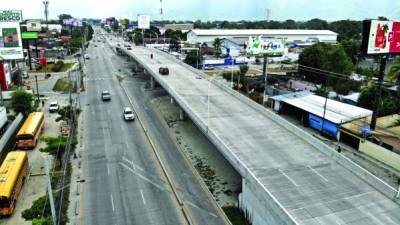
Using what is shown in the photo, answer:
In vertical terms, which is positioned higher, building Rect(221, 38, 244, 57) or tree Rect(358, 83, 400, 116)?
building Rect(221, 38, 244, 57)

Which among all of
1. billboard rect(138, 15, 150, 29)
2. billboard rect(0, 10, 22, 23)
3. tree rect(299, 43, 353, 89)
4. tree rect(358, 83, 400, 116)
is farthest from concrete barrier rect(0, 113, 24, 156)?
billboard rect(138, 15, 150, 29)

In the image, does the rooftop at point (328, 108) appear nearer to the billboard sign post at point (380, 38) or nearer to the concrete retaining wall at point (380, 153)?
the billboard sign post at point (380, 38)

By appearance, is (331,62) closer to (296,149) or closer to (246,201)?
(296,149)

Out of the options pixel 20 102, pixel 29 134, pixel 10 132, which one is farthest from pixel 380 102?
pixel 20 102

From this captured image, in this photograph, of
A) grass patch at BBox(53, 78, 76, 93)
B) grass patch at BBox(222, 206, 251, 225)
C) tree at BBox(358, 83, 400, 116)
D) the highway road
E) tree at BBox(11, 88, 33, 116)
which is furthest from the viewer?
grass patch at BBox(53, 78, 76, 93)

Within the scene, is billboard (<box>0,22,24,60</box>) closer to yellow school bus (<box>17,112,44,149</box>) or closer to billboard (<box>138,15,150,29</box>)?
yellow school bus (<box>17,112,44,149</box>)

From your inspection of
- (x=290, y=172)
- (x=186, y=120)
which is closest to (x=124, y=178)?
(x=290, y=172)

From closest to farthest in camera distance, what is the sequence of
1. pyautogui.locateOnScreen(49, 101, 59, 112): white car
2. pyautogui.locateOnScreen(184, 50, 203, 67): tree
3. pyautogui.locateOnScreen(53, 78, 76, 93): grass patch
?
pyautogui.locateOnScreen(49, 101, 59, 112): white car, pyautogui.locateOnScreen(53, 78, 76, 93): grass patch, pyautogui.locateOnScreen(184, 50, 203, 67): tree
